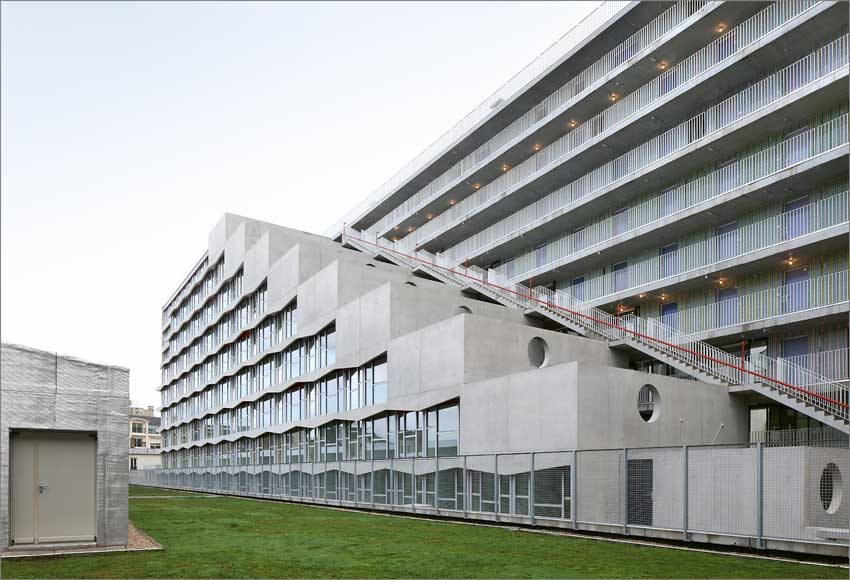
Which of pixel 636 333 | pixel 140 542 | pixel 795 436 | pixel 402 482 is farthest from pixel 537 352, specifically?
pixel 140 542

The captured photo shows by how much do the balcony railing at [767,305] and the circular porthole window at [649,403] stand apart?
6.73 meters

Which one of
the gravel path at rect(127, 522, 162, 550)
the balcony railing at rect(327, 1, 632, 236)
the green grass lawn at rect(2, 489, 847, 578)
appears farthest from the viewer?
the balcony railing at rect(327, 1, 632, 236)

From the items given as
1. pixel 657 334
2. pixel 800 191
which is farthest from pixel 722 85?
pixel 657 334

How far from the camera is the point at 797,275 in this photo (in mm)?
33281

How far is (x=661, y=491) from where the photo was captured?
19641 mm

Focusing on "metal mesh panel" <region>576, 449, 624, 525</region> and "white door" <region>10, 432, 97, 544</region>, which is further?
"metal mesh panel" <region>576, 449, 624, 525</region>

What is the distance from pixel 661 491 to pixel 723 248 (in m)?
19.1

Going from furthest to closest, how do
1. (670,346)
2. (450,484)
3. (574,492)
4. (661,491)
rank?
(670,346)
(450,484)
(574,492)
(661,491)

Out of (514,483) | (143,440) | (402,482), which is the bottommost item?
(143,440)

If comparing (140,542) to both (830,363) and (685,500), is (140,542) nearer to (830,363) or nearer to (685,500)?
(685,500)

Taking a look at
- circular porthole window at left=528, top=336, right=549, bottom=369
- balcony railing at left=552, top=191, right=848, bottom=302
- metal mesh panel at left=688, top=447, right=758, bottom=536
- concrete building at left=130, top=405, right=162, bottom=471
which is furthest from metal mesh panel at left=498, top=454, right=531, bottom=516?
concrete building at left=130, top=405, right=162, bottom=471

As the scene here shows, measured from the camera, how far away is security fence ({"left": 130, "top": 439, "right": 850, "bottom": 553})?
17.1 metres

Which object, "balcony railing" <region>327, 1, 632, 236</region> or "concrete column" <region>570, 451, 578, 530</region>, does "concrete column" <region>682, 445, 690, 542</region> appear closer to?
"concrete column" <region>570, 451, 578, 530</region>

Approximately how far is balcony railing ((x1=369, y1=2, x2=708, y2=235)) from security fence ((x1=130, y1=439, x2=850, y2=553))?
20813 mm
